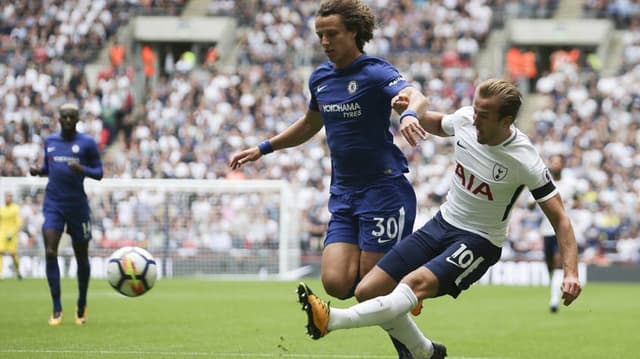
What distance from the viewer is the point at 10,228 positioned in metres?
26.3

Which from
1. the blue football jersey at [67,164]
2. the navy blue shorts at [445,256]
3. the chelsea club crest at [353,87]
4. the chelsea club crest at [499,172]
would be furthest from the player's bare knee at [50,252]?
the chelsea club crest at [499,172]

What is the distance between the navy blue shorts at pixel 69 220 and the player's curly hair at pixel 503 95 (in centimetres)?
756

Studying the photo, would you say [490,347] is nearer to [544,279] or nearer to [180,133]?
[544,279]

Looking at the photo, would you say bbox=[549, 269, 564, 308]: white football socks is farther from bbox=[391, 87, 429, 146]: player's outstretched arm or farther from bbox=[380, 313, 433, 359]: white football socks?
bbox=[391, 87, 429, 146]: player's outstretched arm

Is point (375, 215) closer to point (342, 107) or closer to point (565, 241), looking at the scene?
point (342, 107)

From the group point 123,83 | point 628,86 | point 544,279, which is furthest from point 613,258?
point 123,83

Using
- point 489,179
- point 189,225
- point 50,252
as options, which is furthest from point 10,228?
point 489,179

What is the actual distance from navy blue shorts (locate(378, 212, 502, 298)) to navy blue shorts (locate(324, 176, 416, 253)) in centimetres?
39

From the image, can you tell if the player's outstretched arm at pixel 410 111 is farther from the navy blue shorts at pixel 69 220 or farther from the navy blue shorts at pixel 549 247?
the navy blue shorts at pixel 549 247

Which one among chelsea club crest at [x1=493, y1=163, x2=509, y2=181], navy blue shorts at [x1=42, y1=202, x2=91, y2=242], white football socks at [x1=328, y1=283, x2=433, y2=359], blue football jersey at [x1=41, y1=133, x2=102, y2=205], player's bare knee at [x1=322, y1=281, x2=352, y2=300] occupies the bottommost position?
navy blue shorts at [x1=42, y1=202, x2=91, y2=242]

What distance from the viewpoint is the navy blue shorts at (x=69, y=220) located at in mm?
14438

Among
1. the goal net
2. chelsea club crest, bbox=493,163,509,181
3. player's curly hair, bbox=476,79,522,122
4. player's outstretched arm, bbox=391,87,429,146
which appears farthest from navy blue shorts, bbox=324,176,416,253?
the goal net

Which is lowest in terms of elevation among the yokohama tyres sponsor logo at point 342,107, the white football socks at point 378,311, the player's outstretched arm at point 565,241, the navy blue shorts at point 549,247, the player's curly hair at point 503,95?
the navy blue shorts at point 549,247

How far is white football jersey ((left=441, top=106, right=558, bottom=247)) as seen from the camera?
825cm
